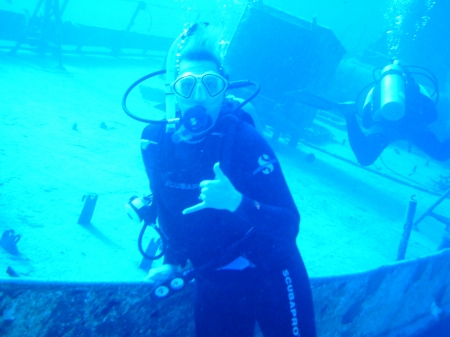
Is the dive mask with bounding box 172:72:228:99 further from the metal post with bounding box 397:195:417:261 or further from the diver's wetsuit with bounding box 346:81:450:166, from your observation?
the diver's wetsuit with bounding box 346:81:450:166

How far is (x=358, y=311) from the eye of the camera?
3.19 metres

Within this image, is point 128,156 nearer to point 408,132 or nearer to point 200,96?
point 200,96

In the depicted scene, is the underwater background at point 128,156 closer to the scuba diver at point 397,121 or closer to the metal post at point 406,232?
the metal post at point 406,232

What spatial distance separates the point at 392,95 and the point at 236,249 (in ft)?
18.4

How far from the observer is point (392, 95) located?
20.8 ft

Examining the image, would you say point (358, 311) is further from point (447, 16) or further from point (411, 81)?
point (447, 16)

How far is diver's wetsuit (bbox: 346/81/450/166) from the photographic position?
652 cm

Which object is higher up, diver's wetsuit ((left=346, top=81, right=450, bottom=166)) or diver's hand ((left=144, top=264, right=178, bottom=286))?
diver's wetsuit ((left=346, top=81, right=450, bottom=166))

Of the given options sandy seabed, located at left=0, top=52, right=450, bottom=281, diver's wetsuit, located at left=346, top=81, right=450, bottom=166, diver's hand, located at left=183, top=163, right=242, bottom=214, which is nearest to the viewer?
diver's hand, located at left=183, top=163, right=242, bottom=214

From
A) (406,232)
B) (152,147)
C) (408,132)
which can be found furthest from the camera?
(408,132)

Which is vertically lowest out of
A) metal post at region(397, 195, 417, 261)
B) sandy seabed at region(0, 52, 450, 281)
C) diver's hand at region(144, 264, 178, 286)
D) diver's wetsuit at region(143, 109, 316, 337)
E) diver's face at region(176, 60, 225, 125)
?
sandy seabed at region(0, 52, 450, 281)

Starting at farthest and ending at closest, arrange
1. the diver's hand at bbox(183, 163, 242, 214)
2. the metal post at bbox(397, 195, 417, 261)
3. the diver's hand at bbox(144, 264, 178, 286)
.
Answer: the metal post at bbox(397, 195, 417, 261)
the diver's hand at bbox(144, 264, 178, 286)
the diver's hand at bbox(183, 163, 242, 214)

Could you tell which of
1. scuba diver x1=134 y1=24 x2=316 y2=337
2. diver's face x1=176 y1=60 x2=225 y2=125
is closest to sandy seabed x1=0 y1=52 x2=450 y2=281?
scuba diver x1=134 y1=24 x2=316 y2=337

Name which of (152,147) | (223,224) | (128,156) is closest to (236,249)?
(223,224)
